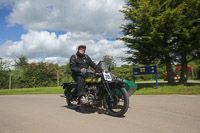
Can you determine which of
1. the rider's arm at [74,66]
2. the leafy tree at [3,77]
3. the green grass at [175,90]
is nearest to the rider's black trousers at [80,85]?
the rider's arm at [74,66]

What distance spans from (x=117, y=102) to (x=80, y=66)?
66.1 inches

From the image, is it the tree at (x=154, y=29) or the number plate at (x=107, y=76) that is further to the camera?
the tree at (x=154, y=29)

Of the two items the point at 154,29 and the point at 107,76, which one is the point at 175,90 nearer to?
the point at 154,29

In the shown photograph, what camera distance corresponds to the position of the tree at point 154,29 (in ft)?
34.7

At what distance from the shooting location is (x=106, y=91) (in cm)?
448

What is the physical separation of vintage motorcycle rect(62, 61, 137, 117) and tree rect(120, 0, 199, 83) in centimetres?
703

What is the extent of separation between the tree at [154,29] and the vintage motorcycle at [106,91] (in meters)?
7.03

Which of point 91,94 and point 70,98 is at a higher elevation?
point 91,94

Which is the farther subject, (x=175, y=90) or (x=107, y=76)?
(x=175, y=90)

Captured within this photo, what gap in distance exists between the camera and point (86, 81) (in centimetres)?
495

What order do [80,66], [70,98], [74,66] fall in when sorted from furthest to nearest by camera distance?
[70,98] < [80,66] < [74,66]

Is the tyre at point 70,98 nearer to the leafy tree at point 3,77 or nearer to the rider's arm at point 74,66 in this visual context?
the rider's arm at point 74,66

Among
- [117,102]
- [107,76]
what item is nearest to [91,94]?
[107,76]

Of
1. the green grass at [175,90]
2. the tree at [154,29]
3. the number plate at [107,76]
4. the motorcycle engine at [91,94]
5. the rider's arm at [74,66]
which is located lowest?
the green grass at [175,90]
